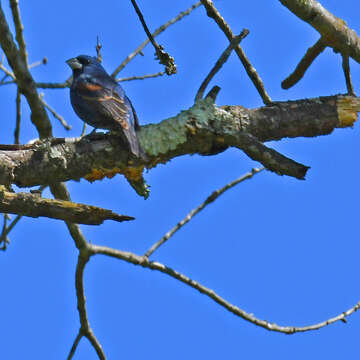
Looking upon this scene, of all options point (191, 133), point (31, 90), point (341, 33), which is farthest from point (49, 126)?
point (341, 33)

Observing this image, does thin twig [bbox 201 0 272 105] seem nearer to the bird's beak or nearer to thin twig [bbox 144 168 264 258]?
thin twig [bbox 144 168 264 258]

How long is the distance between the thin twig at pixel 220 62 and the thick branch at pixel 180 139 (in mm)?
77

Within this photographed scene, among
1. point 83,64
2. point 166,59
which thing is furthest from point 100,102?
point 83,64

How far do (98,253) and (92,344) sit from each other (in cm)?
66

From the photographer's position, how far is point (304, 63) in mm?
4289

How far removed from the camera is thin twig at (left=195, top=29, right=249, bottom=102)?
3639 millimetres

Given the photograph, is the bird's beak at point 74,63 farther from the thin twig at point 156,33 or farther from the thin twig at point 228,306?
the thin twig at point 228,306

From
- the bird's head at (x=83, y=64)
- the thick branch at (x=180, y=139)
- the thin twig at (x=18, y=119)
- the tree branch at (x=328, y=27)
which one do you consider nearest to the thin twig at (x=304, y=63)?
the tree branch at (x=328, y=27)

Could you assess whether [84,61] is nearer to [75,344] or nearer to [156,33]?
[156,33]

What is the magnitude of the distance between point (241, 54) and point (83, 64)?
2295 millimetres

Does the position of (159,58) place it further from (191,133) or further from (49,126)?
(49,126)

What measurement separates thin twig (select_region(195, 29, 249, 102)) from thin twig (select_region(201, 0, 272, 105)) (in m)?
0.29

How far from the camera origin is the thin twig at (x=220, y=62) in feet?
11.9

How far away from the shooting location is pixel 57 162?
3.46 metres
